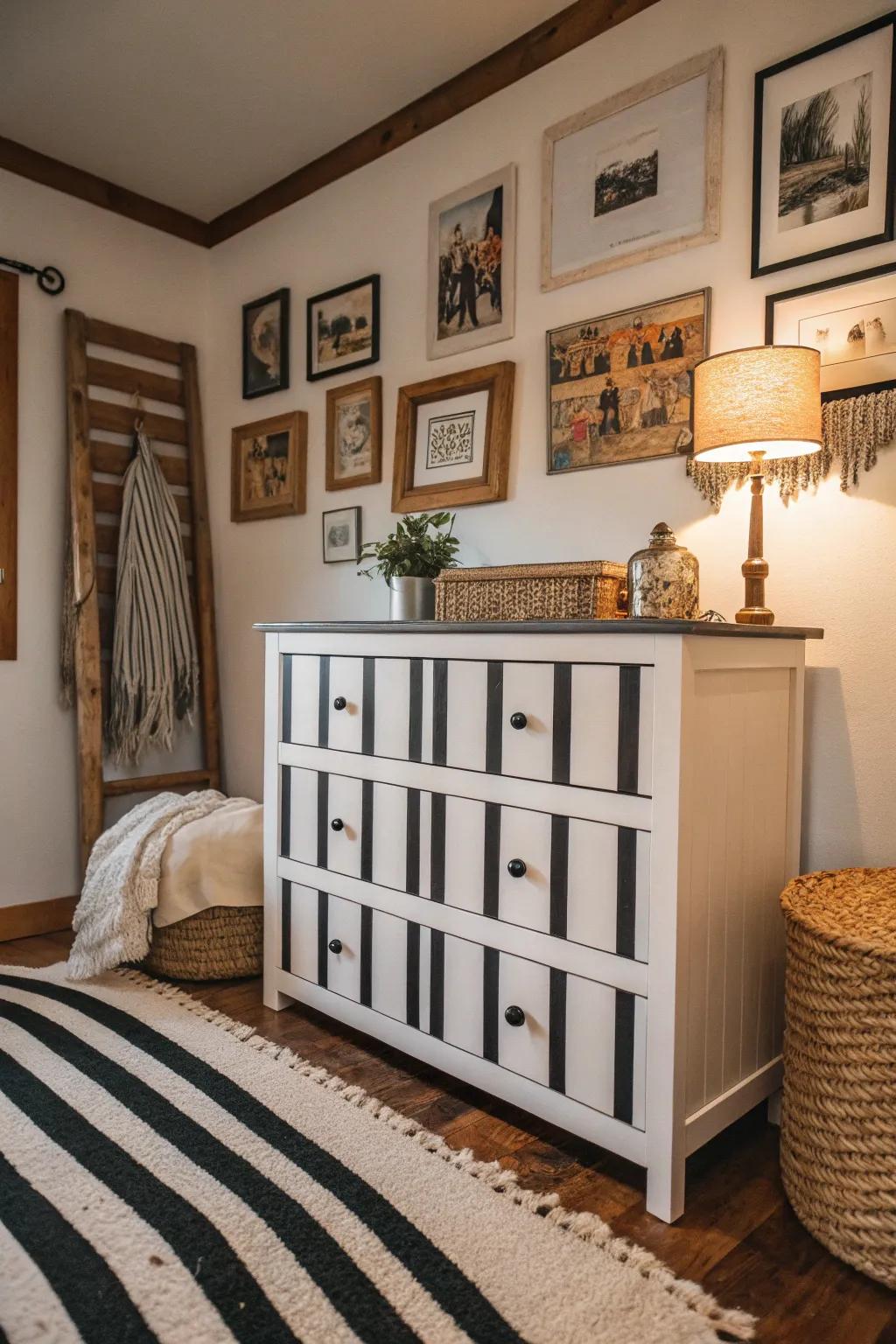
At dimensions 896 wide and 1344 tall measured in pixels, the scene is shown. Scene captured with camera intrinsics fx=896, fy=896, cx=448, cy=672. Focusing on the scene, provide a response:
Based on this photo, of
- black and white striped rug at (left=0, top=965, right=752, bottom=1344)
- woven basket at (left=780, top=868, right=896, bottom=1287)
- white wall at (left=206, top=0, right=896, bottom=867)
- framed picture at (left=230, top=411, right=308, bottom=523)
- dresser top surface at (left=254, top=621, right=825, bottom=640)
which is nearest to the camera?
black and white striped rug at (left=0, top=965, right=752, bottom=1344)

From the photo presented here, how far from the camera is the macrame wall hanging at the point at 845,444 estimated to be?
1738mm

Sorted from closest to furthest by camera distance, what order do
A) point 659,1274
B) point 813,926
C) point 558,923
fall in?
point 659,1274 < point 813,926 < point 558,923

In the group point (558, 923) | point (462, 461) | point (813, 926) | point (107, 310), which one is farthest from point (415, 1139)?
point (107, 310)

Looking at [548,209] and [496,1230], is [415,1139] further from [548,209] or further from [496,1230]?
[548,209]

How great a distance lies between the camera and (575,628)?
5.10 ft

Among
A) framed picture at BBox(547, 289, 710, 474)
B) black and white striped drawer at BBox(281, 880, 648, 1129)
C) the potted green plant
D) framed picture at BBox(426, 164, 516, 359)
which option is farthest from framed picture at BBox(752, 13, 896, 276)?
black and white striped drawer at BBox(281, 880, 648, 1129)

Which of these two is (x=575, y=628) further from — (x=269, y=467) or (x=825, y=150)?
(x=269, y=467)

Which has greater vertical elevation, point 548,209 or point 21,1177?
point 548,209

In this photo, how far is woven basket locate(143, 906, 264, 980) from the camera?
2.39 m

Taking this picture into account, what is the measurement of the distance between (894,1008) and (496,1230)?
69cm

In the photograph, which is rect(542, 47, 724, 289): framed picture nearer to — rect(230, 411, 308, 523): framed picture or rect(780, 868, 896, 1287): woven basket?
rect(230, 411, 308, 523): framed picture

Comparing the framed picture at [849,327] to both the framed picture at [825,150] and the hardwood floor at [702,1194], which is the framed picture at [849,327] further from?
the hardwood floor at [702,1194]

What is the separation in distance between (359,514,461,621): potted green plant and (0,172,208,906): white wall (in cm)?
127

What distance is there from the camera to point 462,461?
2494mm
